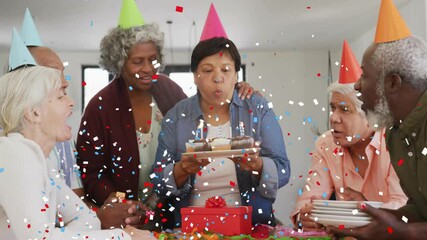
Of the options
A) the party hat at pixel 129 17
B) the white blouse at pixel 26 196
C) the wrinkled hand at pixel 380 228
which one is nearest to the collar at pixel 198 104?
the party hat at pixel 129 17

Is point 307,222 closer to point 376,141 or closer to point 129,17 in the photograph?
point 376,141

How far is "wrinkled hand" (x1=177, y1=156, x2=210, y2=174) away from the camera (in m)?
2.25

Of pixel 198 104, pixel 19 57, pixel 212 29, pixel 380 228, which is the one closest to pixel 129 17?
pixel 212 29

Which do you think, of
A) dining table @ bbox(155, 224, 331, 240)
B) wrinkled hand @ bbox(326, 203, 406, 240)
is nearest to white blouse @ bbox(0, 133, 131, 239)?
dining table @ bbox(155, 224, 331, 240)

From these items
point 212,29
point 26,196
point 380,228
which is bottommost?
point 380,228

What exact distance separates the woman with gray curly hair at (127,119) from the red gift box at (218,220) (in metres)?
0.45

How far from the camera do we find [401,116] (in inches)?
76.5

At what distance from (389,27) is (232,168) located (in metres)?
0.78

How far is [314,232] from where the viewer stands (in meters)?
2.17

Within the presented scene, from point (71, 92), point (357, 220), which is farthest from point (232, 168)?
point (71, 92)

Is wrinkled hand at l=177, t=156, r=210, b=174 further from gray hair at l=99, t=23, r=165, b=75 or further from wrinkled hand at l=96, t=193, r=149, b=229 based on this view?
gray hair at l=99, t=23, r=165, b=75

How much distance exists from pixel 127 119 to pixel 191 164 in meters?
0.46

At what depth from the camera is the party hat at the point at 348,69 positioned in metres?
2.68

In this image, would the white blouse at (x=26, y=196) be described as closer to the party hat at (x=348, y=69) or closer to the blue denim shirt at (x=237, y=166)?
the blue denim shirt at (x=237, y=166)
